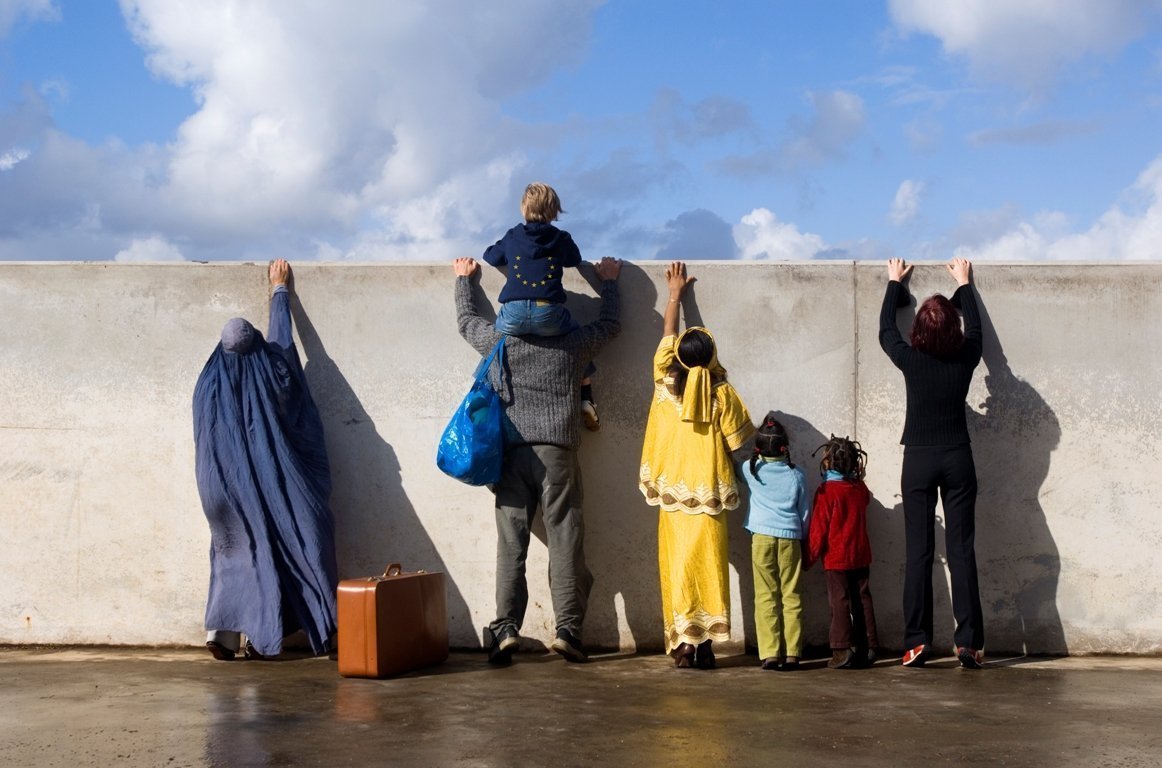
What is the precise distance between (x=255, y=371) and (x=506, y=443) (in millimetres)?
1425

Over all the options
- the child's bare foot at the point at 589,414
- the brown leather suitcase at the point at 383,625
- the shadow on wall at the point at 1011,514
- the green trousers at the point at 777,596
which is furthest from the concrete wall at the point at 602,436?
the brown leather suitcase at the point at 383,625

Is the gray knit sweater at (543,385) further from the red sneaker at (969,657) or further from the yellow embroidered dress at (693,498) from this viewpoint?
the red sneaker at (969,657)

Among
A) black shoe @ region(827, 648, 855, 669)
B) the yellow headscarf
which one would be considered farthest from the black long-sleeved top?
black shoe @ region(827, 648, 855, 669)

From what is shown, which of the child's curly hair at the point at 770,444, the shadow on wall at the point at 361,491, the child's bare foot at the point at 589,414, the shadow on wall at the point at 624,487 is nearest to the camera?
the child's curly hair at the point at 770,444

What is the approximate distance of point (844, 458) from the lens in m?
6.65

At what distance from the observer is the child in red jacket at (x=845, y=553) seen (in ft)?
21.4

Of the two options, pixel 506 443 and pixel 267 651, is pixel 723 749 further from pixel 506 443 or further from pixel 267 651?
pixel 267 651

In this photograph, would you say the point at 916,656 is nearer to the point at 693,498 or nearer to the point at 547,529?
the point at 693,498

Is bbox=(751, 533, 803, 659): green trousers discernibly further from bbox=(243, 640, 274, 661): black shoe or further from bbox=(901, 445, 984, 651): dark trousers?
bbox=(243, 640, 274, 661): black shoe

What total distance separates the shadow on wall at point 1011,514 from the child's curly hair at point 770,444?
3.58 feet

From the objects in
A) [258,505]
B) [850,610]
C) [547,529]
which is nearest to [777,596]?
[850,610]

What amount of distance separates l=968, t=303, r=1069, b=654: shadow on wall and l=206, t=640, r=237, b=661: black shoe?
409 cm

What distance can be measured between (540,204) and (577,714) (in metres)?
2.81

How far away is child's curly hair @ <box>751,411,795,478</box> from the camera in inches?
261
